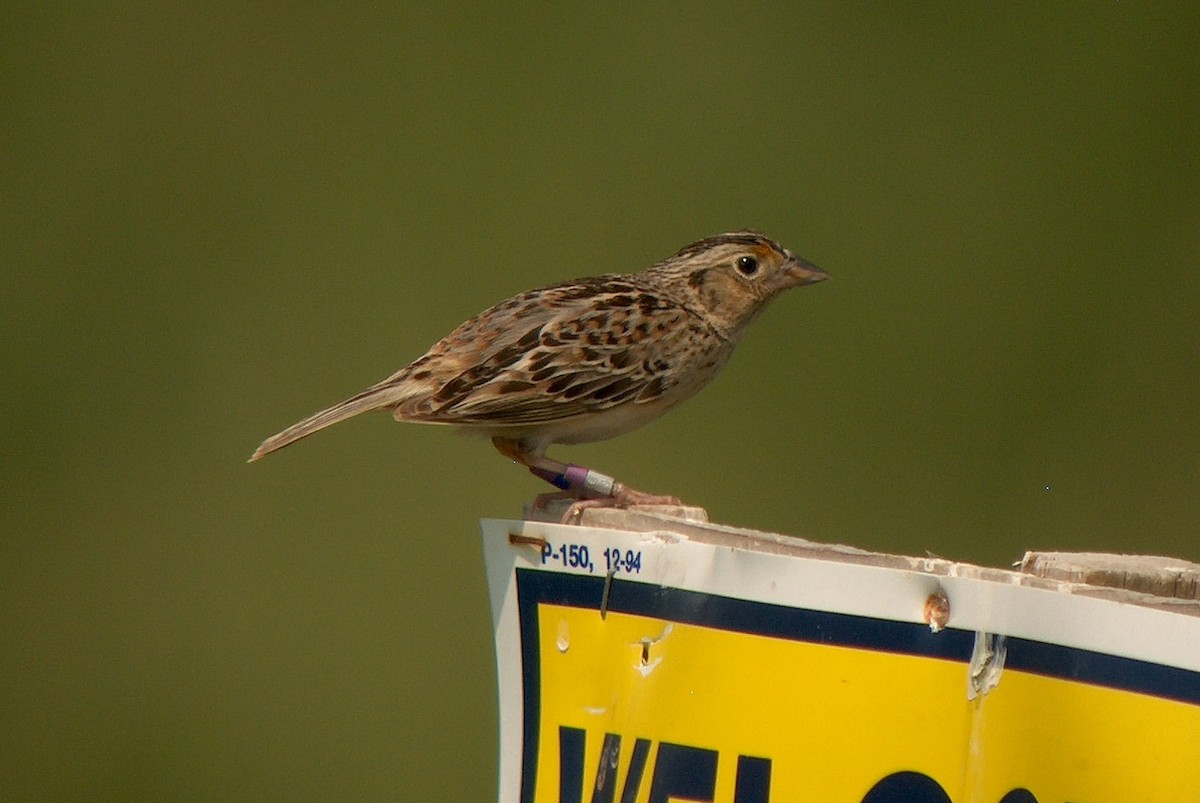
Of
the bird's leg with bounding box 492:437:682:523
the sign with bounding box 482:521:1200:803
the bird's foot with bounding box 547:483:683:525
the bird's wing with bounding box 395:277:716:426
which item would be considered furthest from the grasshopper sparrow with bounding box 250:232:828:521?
the sign with bounding box 482:521:1200:803

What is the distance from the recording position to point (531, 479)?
720 centimetres

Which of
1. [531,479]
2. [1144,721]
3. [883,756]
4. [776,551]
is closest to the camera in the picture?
[1144,721]

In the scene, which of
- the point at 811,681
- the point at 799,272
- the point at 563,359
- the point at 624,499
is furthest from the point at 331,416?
the point at 811,681

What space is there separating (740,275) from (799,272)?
18cm

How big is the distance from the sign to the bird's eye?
7.75ft

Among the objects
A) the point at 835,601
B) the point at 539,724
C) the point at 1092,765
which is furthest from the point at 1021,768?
the point at 539,724

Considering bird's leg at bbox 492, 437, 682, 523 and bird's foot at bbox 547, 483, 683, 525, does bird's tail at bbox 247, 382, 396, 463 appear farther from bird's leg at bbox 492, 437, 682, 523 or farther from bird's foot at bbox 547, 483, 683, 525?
bird's foot at bbox 547, 483, 683, 525

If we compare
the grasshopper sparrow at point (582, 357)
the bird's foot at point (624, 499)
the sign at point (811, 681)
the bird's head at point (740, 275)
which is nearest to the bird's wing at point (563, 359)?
the grasshopper sparrow at point (582, 357)

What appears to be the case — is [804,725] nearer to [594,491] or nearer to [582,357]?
[594,491]

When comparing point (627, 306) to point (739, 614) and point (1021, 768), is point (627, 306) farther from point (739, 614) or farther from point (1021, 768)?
point (1021, 768)

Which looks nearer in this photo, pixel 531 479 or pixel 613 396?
pixel 613 396

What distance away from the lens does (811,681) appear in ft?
7.23

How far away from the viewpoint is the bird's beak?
4.86m

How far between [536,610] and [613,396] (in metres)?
1.78
